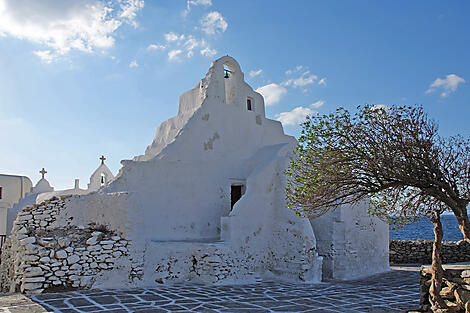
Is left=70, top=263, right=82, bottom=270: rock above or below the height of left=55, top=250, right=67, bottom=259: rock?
below

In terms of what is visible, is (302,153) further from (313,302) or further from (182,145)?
(182,145)

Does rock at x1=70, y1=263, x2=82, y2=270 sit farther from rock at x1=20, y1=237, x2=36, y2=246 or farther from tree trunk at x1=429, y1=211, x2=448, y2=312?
tree trunk at x1=429, y1=211, x2=448, y2=312

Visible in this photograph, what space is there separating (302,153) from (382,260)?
979 cm

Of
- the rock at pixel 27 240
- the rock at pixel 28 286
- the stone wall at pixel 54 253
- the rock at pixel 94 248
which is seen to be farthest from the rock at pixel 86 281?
the rock at pixel 27 240

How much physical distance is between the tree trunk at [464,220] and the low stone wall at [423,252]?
1322 cm

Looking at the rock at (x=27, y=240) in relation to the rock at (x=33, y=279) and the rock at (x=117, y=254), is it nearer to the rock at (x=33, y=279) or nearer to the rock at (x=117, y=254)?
the rock at (x=33, y=279)

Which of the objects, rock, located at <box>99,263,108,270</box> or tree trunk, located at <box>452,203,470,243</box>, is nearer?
tree trunk, located at <box>452,203,470,243</box>

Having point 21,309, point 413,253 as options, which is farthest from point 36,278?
point 413,253

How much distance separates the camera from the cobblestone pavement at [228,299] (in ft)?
25.9

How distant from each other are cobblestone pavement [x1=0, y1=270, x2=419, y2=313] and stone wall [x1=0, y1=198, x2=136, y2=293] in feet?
1.48

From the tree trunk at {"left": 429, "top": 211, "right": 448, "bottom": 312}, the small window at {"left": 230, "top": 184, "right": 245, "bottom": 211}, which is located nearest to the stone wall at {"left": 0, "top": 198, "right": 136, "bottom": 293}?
the small window at {"left": 230, "top": 184, "right": 245, "bottom": 211}

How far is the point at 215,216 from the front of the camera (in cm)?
1359

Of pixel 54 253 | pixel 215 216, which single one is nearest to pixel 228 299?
pixel 54 253

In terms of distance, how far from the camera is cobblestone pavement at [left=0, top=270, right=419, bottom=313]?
7.89 m
